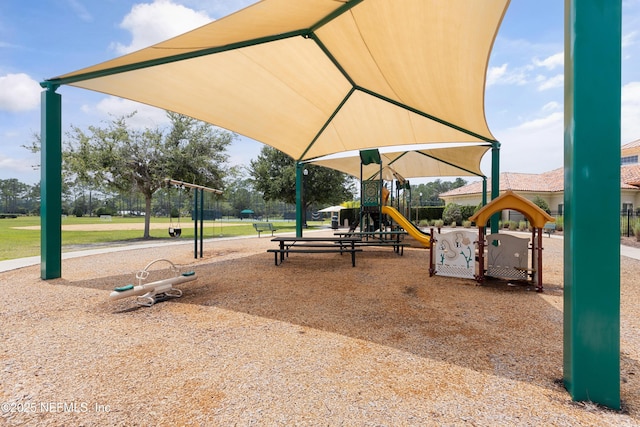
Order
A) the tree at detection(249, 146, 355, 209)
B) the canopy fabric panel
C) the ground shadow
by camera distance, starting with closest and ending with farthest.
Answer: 1. the ground shadow
2. the canopy fabric panel
3. the tree at detection(249, 146, 355, 209)

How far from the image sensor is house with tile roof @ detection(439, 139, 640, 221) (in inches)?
918

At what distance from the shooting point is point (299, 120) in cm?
862

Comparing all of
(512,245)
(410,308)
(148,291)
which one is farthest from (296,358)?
(512,245)

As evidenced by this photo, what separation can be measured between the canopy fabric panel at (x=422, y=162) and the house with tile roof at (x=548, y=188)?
517 inches

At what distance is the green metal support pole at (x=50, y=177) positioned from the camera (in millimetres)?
5969

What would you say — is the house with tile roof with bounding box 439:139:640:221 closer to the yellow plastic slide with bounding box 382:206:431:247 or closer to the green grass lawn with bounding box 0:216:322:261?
the yellow plastic slide with bounding box 382:206:431:247

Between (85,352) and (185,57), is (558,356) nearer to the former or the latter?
(85,352)

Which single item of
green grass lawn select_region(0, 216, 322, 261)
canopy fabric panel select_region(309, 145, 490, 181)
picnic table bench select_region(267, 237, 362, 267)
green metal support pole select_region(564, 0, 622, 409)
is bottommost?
green grass lawn select_region(0, 216, 322, 261)

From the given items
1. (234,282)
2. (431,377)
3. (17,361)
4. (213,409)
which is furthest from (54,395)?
(234,282)

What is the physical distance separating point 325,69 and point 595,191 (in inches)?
210

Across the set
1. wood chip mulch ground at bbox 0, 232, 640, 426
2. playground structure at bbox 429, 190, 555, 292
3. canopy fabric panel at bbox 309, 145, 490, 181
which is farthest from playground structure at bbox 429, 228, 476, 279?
canopy fabric panel at bbox 309, 145, 490, 181

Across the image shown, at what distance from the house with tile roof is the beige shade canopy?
2160cm

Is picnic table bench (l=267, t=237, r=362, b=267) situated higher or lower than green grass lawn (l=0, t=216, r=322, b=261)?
higher

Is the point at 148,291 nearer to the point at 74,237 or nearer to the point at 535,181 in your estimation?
the point at 74,237
